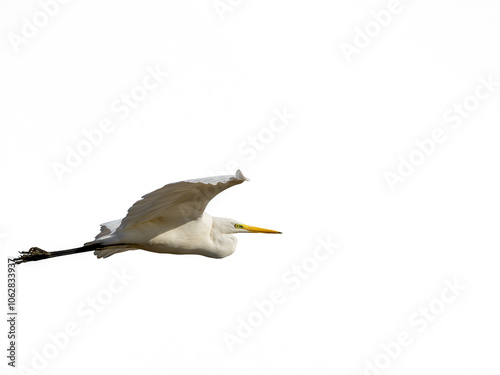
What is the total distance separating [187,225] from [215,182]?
1.72 m

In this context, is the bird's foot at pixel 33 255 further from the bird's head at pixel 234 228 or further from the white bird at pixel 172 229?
the bird's head at pixel 234 228

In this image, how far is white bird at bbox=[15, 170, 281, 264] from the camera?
27.9ft

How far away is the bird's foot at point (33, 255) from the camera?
32.8 ft

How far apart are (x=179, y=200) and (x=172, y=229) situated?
24.0 inches

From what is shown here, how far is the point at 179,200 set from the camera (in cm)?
880

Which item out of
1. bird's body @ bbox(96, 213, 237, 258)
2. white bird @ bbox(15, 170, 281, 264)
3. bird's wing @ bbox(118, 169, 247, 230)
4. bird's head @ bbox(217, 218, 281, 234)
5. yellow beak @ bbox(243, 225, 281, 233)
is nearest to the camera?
bird's wing @ bbox(118, 169, 247, 230)

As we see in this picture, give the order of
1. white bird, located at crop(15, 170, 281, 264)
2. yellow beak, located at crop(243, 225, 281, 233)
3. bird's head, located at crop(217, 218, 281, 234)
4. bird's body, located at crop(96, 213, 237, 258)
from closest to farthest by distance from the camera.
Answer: white bird, located at crop(15, 170, 281, 264), bird's body, located at crop(96, 213, 237, 258), bird's head, located at crop(217, 218, 281, 234), yellow beak, located at crop(243, 225, 281, 233)

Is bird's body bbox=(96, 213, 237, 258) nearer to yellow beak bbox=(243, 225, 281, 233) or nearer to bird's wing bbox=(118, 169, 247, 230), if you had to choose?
bird's wing bbox=(118, 169, 247, 230)

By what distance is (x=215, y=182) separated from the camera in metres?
7.71

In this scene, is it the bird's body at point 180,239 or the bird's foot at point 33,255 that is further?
the bird's foot at point 33,255

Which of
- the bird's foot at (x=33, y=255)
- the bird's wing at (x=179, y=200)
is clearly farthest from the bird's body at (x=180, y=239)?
the bird's foot at (x=33, y=255)

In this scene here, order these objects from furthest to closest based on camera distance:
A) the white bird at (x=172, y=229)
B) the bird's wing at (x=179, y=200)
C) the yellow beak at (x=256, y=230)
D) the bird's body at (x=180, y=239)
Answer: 1. the yellow beak at (x=256, y=230)
2. the bird's body at (x=180, y=239)
3. the white bird at (x=172, y=229)
4. the bird's wing at (x=179, y=200)

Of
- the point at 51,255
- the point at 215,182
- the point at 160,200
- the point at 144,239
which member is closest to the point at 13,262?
the point at 51,255

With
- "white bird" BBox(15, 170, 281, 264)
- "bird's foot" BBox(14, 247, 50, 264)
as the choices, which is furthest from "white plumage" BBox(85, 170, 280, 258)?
"bird's foot" BBox(14, 247, 50, 264)
